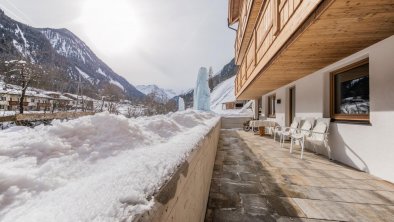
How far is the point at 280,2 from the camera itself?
4.18 metres

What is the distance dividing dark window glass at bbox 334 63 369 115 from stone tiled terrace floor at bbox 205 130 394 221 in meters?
1.45

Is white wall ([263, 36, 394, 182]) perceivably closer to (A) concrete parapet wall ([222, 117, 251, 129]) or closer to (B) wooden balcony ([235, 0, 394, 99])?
(B) wooden balcony ([235, 0, 394, 99])

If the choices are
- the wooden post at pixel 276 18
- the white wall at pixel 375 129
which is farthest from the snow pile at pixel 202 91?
the wooden post at pixel 276 18

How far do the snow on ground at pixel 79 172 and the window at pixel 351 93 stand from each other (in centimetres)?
519

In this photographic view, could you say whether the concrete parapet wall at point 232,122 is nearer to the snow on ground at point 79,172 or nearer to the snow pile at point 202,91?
the snow pile at point 202,91

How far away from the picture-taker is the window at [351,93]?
4.77 metres

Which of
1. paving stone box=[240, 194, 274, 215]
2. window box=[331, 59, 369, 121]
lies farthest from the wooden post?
paving stone box=[240, 194, 274, 215]

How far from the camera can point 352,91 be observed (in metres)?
5.21

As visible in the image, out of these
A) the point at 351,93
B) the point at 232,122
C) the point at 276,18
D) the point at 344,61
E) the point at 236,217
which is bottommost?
the point at 236,217

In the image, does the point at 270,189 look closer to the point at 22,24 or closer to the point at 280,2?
the point at 280,2

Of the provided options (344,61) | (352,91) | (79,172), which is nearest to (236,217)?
(79,172)

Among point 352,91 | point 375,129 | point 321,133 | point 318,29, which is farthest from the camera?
point 321,133

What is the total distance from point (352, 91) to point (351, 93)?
0.06 meters

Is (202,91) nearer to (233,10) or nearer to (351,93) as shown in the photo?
(233,10)
